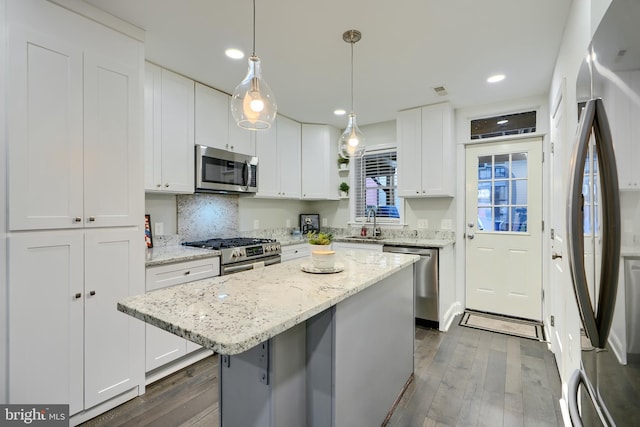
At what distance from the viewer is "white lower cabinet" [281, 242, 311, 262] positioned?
363cm

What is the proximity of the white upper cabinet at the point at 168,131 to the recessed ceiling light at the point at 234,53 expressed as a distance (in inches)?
25.1

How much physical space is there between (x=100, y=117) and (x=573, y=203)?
2440mm

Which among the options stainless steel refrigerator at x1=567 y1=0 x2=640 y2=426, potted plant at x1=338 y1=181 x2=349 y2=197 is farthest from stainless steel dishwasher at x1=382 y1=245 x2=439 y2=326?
stainless steel refrigerator at x1=567 y1=0 x2=640 y2=426

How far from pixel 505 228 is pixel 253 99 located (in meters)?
3.34

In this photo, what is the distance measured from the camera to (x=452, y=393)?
2184 mm

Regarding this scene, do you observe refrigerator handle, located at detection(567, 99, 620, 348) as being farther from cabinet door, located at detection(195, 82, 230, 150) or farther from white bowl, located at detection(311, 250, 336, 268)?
cabinet door, located at detection(195, 82, 230, 150)

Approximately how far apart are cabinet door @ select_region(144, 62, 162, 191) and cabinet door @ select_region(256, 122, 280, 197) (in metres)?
1.18

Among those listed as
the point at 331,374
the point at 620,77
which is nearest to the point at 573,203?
the point at 620,77

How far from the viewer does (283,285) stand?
1.51 meters

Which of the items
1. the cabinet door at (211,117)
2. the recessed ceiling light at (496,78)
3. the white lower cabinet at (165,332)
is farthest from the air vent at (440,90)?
the white lower cabinet at (165,332)

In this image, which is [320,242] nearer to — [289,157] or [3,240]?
[3,240]

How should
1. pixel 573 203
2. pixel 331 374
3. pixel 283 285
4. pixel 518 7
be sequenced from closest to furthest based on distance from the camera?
pixel 573 203 < pixel 331 374 < pixel 283 285 < pixel 518 7

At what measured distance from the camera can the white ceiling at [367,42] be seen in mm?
1928

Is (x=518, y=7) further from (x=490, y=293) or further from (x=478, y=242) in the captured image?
(x=490, y=293)
